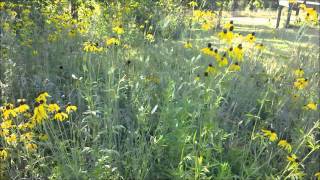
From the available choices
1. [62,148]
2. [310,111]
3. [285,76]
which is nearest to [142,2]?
Answer: [285,76]

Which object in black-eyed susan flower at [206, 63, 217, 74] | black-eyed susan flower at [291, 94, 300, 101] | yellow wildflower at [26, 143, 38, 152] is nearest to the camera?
yellow wildflower at [26, 143, 38, 152]

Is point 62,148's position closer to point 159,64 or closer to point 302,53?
point 159,64

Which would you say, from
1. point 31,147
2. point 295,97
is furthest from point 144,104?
point 295,97

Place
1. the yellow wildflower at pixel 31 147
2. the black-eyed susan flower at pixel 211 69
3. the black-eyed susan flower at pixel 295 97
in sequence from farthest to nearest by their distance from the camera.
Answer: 1. the black-eyed susan flower at pixel 295 97
2. the black-eyed susan flower at pixel 211 69
3. the yellow wildflower at pixel 31 147

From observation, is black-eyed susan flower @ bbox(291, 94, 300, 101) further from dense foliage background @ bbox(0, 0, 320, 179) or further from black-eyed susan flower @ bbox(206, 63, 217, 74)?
black-eyed susan flower @ bbox(206, 63, 217, 74)

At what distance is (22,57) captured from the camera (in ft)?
11.4

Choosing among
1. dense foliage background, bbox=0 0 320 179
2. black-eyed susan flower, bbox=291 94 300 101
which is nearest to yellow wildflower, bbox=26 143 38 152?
dense foliage background, bbox=0 0 320 179

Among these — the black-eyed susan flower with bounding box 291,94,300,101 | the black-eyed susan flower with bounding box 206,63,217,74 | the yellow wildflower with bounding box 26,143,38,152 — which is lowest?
the yellow wildflower with bounding box 26,143,38,152

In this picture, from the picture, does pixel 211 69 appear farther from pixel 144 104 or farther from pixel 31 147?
pixel 31 147

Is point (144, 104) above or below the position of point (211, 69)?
below

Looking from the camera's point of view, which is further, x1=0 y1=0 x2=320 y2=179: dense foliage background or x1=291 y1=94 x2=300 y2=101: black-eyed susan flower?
x1=291 y1=94 x2=300 y2=101: black-eyed susan flower

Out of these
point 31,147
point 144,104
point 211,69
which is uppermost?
point 211,69

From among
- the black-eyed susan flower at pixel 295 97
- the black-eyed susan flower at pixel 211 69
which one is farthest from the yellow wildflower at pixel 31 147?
the black-eyed susan flower at pixel 295 97

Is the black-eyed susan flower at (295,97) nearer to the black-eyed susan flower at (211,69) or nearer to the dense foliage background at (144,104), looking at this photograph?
the dense foliage background at (144,104)
